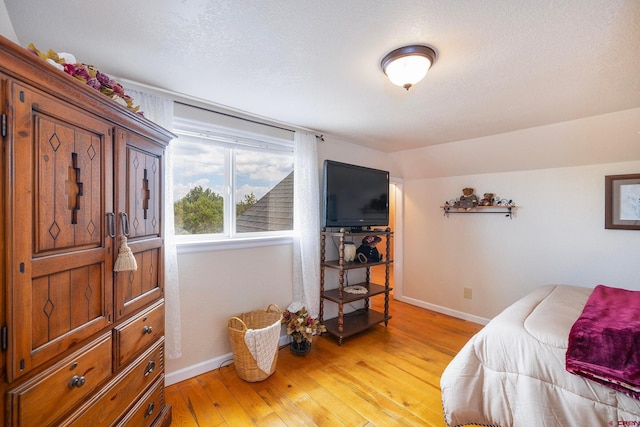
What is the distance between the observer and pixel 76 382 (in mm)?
1013

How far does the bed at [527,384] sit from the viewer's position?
1.30 metres

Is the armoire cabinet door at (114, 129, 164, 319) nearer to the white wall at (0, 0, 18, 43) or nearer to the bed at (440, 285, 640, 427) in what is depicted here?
the white wall at (0, 0, 18, 43)

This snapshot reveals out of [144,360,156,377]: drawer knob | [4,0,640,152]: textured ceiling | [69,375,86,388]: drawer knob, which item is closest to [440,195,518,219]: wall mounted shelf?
[4,0,640,152]: textured ceiling

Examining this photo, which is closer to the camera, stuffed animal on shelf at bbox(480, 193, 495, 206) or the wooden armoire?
the wooden armoire

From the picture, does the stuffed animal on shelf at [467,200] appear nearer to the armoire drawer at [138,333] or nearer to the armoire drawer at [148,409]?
the armoire drawer at [138,333]

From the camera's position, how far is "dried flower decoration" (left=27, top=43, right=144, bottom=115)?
1.00m

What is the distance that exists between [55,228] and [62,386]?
566 mm

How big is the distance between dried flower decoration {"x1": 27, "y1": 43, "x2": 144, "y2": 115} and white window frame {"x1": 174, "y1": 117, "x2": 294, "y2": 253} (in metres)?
0.90

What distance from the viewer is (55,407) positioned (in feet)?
3.08

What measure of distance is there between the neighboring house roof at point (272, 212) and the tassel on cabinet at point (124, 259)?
131 cm

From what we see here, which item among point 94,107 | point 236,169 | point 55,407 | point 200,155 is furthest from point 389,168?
point 55,407

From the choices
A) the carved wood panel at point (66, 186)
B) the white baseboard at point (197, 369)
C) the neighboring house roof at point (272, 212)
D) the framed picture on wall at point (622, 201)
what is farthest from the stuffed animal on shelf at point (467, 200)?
the carved wood panel at point (66, 186)

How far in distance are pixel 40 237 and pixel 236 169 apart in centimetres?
170

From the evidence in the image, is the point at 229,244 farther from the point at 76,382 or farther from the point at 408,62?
the point at 408,62
